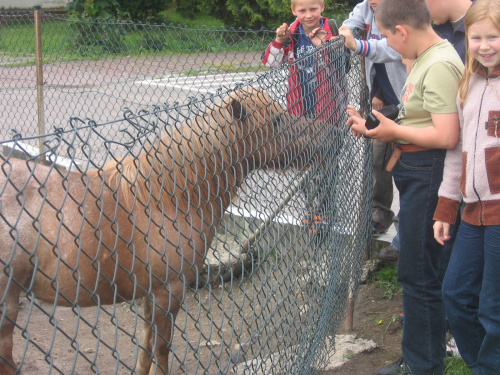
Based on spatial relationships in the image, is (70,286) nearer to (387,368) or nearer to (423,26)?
(387,368)

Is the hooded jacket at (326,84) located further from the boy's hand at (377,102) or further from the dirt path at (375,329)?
the dirt path at (375,329)

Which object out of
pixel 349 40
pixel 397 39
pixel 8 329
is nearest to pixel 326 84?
pixel 349 40

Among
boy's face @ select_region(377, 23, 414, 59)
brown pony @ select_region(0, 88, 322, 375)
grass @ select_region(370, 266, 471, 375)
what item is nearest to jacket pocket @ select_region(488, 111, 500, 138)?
boy's face @ select_region(377, 23, 414, 59)

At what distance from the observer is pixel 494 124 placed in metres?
2.18

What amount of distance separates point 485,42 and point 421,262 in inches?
41.4

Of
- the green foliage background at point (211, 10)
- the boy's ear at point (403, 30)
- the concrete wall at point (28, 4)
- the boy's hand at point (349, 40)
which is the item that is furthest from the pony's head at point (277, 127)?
the concrete wall at point (28, 4)

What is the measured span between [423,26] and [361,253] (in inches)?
72.2

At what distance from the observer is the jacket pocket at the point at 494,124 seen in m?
2.17

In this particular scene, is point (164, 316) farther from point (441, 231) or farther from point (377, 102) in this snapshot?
point (377, 102)

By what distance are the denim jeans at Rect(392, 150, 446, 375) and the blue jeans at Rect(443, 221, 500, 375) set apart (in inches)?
9.9

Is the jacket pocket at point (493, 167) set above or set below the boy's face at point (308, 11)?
below

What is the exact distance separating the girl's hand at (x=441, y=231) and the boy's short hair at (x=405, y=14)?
0.90m

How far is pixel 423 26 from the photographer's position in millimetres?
2564

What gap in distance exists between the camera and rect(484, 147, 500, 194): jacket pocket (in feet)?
7.13
